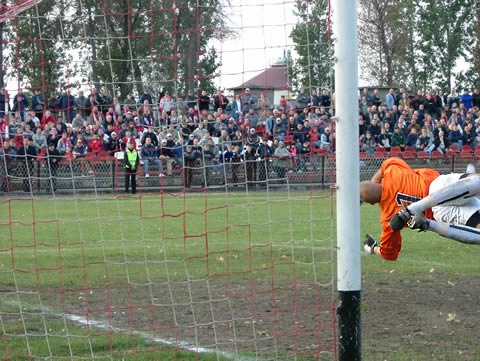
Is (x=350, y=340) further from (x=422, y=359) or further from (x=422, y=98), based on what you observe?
(x=422, y=98)

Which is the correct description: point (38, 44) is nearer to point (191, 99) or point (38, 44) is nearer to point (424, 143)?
point (191, 99)

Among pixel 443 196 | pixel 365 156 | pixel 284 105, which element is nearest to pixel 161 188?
pixel 284 105

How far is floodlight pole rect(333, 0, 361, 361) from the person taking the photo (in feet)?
16.4

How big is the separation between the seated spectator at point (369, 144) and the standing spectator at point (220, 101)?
49.8 ft

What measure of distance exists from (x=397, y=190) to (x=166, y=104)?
310cm

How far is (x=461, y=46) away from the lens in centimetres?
5400

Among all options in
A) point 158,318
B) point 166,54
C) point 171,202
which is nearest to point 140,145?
point 166,54

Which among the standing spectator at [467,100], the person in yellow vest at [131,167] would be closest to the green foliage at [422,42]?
the standing spectator at [467,100]

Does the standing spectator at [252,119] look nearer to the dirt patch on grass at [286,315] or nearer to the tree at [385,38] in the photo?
the dirt patch on grass at [286,315]

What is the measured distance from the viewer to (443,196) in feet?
20.4

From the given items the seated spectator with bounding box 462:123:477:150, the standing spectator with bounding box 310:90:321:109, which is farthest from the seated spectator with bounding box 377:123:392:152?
the standing spectator with bounding box 310:90:321:109

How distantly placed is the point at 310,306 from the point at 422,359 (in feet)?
6.28

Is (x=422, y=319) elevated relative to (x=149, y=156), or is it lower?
lower

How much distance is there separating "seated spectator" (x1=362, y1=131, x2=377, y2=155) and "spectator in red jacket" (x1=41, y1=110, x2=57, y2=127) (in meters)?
14.5
